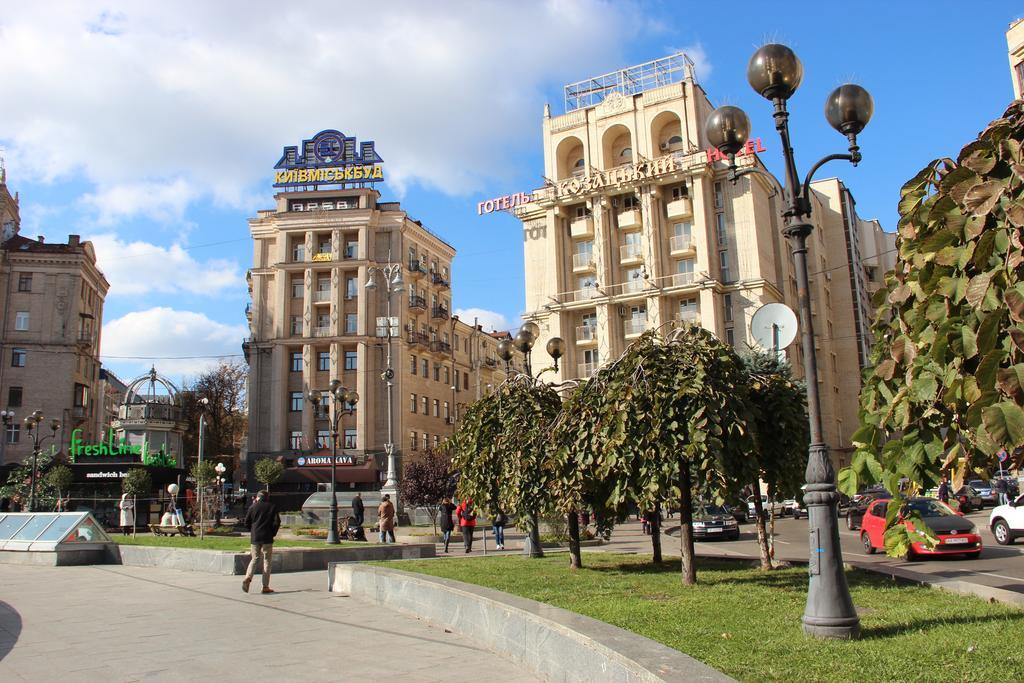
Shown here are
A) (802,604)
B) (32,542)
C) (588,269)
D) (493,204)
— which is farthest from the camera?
(493,204)

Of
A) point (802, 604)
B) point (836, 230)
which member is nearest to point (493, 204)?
point (836, 230)

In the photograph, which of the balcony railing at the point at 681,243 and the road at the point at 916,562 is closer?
the road at the point at 916,562

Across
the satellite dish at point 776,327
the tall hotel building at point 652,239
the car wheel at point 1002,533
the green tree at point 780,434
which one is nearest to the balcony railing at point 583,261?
the tall hotel building at point 652,239

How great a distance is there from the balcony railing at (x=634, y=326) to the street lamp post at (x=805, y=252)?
44.2 metres

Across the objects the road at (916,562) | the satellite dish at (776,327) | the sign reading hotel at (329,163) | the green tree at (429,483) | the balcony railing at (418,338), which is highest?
the sign reading hotel at (329,163)

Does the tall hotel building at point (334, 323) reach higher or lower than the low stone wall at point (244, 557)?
higher

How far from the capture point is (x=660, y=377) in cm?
1038

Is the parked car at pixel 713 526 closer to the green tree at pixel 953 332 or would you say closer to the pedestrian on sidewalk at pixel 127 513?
the pedestrian on sidewalk at pixel 127 513

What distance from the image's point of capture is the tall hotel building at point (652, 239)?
168 ft

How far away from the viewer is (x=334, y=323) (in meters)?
58.7

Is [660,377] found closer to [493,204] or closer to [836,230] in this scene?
[493,204]

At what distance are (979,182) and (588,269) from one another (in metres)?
52.8

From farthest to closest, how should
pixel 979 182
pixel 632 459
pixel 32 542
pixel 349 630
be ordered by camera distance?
pixel 32 542 → pixel 632 459 → pixel 349 630 → pixel 979 182

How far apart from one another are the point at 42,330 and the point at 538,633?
207 ft
